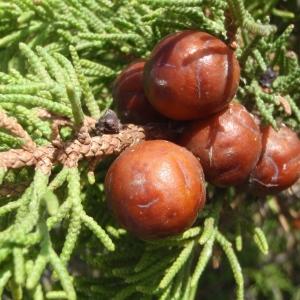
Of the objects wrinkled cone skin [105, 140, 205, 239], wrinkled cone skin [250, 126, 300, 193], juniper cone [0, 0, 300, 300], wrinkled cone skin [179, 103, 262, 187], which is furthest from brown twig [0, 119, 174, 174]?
wrinkled cone skin [250, 126, 300, 193]

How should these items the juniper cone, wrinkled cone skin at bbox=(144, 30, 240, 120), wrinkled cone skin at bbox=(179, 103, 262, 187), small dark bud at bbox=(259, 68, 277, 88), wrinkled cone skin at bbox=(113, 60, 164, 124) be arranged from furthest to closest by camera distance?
small dark bud at bbox=(259, 68, 277, 88), wrinkled cone skin at bbox=(113, 60, 164, 124), wrinkled cone skin at bbox=(179, 103, 262, 187), wrinkled cone skin at bbox=(144, 30, 240, 120), the juniper cone

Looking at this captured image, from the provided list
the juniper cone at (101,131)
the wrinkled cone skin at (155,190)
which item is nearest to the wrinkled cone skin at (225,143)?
the juniper cone at (101,131)

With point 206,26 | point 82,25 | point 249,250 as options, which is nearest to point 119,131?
point 206,26

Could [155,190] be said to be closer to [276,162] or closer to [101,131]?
[101,131]

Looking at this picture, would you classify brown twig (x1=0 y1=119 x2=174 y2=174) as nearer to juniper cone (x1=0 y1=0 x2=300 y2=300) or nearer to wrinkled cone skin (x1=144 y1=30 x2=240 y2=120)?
juniper cone (x1=0 y1=0 x2=300 y2=300)

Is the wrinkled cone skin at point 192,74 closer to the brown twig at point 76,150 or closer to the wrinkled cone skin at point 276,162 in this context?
the brown twig at point 76,150

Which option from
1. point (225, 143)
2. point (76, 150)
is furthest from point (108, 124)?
point (225, 143)
